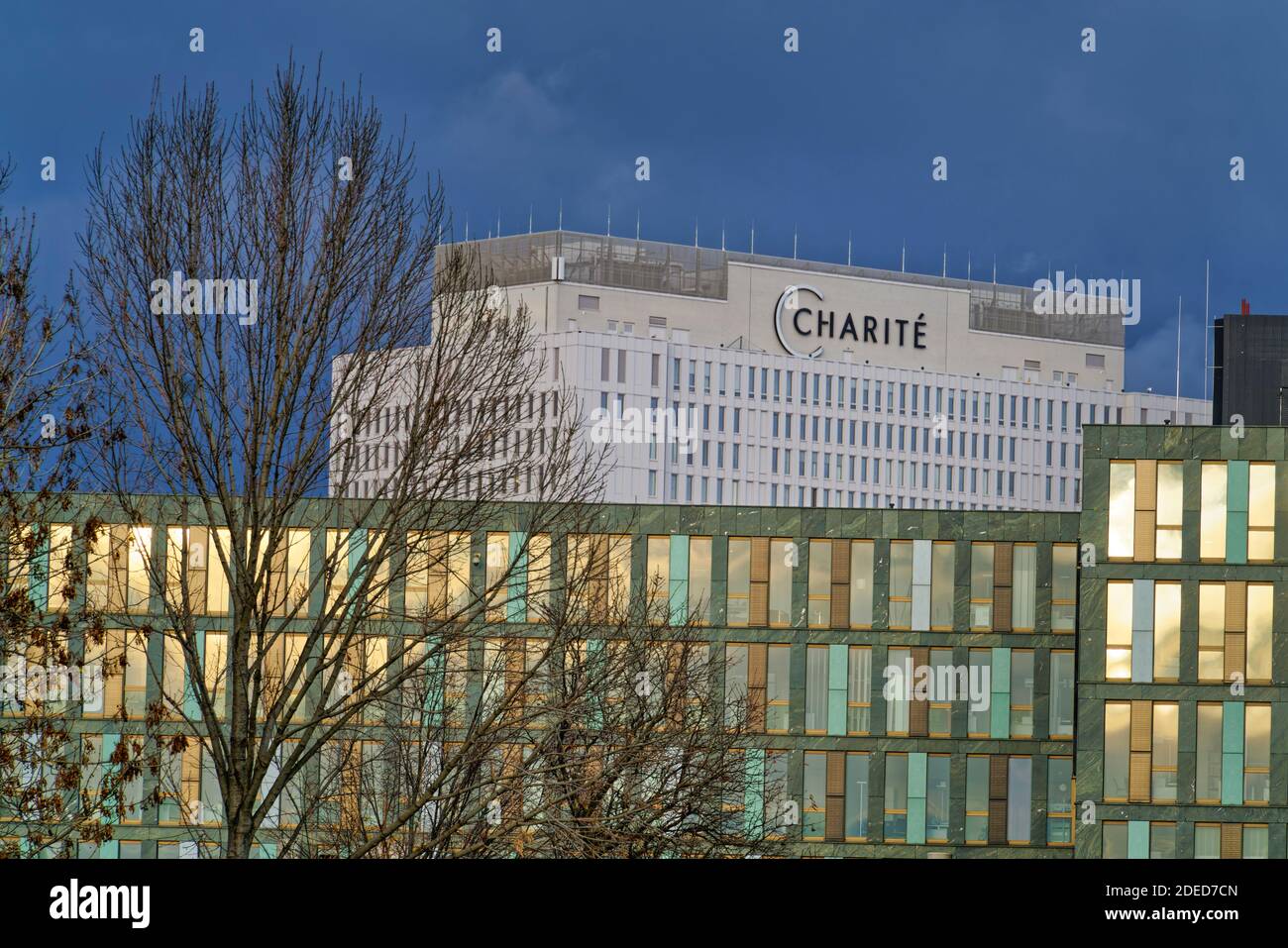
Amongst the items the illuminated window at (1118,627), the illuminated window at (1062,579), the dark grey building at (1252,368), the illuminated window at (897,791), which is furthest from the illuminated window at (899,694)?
the dark grey building at (1252,368)

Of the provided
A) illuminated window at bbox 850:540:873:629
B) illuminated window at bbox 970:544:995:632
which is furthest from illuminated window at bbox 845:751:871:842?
illuminated window at bbox 970:544:995:632

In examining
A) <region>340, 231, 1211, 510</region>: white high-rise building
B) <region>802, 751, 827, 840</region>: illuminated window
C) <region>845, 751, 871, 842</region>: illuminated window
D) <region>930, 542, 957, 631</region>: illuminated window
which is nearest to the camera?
<region>802, 751, 827, 840</region>: illuminated window

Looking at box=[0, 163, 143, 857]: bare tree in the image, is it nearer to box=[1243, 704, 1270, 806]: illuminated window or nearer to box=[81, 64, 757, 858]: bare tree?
box=[81, 64, 757, 858]: bare tree

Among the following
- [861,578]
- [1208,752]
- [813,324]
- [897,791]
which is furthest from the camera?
[813,324]

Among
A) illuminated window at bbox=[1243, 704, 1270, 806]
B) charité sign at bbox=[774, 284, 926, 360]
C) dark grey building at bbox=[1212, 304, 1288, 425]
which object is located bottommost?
illuminated window at bbox=[1243, 704, 1270, 806]

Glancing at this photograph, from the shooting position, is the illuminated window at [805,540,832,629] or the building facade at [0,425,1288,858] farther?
the illuminated window at [805,540,832,629]

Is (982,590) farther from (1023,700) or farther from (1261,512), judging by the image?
(1261,512)

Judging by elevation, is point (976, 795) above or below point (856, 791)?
below

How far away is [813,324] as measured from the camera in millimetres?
195500

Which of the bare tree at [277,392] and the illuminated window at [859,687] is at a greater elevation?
the bare tree at [277,392]

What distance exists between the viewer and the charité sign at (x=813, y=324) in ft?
636

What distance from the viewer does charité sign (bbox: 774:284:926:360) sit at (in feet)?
636

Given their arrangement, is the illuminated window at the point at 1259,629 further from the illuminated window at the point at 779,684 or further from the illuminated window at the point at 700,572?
the illuminated window at the point at 700,572

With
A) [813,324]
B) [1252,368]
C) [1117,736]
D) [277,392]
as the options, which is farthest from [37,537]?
[813,324]
